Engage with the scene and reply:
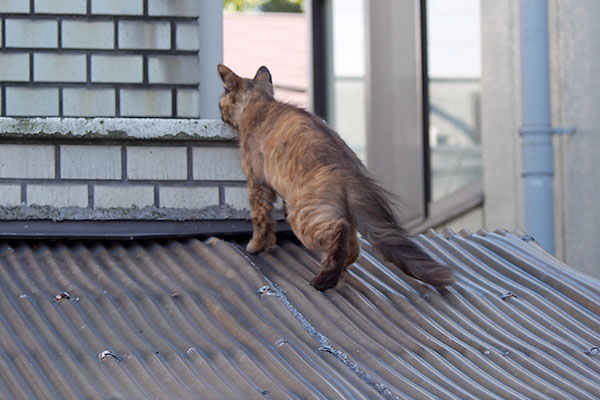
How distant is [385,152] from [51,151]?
8043mm

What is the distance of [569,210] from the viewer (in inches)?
367

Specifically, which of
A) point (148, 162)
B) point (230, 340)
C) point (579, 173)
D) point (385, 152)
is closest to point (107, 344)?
point (230, 340)

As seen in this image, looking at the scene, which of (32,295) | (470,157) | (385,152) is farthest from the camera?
(385,152)

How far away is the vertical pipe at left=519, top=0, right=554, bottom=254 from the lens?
7.88m

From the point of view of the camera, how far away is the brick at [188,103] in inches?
247

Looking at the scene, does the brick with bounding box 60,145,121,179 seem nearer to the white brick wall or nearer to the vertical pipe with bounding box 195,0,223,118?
the white brick wall

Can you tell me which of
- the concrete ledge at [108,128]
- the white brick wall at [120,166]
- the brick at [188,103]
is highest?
the brick at [188,103]

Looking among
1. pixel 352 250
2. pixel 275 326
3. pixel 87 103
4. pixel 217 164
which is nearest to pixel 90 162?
pixel 217 164

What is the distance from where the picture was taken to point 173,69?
627 centimetres

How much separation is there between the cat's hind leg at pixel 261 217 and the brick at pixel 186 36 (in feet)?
4.16

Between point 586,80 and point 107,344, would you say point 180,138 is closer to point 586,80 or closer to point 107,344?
point 107,344

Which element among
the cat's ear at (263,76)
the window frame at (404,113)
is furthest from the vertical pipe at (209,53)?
the window frame at (404,113)

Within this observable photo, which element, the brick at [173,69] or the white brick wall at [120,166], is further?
the brick at [173,69]

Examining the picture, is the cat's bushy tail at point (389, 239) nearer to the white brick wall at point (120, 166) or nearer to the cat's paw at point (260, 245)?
the cat's paw at point (260, 245)
